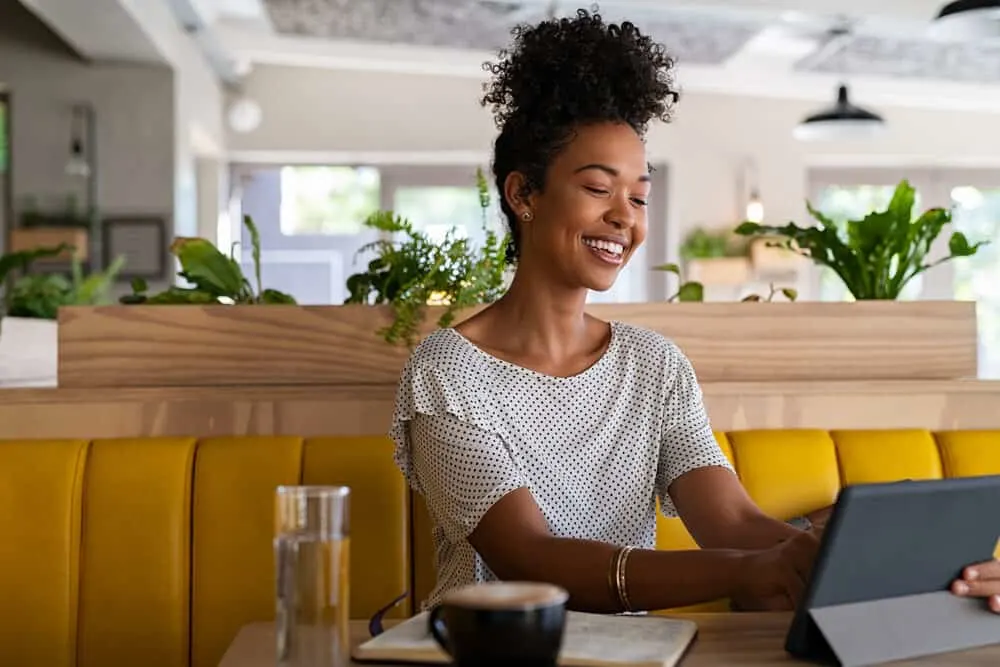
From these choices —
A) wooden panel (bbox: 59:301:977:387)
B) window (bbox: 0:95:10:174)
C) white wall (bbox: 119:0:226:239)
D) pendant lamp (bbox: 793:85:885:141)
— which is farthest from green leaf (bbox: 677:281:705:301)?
window (bbox: 0:95:10:174)

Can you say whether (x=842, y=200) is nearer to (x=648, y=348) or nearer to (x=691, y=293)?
(x=691, y=293)

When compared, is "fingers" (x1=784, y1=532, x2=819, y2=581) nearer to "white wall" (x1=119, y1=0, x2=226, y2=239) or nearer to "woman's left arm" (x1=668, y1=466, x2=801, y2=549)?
"woman's left arm" (x1=668, y1=466, x2=801, y2=549)

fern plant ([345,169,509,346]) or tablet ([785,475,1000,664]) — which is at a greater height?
fern plant ([345,169,509,346])

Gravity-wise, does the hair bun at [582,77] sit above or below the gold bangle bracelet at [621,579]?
above

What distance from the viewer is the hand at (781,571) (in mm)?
1168

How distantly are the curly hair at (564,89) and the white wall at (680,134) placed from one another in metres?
6.91

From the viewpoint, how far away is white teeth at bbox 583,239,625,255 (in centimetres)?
163

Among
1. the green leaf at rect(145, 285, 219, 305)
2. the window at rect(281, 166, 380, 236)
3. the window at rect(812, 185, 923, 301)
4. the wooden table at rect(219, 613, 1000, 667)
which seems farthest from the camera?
the window at rect(812, 185, 923, 301)

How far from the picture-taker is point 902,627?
3.63 feet

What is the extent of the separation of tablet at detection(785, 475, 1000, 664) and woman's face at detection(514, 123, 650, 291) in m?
0.62

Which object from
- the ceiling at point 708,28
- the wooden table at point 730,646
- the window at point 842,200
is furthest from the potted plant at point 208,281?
the window at point 842,200

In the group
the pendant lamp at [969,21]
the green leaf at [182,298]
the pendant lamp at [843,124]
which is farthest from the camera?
the pendant lamp at [843,124]

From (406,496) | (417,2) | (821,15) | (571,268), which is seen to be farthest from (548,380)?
(417,2)

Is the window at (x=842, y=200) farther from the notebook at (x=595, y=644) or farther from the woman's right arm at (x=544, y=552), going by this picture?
the notebook at (x=595, y=644)
